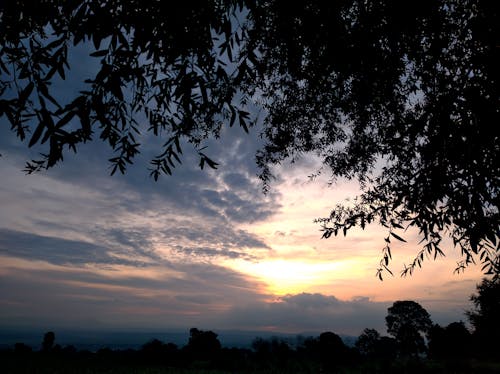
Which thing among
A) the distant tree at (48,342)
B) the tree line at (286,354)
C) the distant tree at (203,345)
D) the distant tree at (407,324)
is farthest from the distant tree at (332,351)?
the distant tree at (407,324)

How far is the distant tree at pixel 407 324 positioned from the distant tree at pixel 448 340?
18.4 m

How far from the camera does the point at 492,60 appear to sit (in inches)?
240

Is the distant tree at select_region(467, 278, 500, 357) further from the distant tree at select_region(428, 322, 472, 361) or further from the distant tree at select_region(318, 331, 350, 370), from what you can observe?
the distant tree at select_region(318, 331, 350, 370)

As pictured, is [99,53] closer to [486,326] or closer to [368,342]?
[486,326]

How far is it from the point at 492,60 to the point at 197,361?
35.5 meters

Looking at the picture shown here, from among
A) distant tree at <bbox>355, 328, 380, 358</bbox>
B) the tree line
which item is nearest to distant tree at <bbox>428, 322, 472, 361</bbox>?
the tree line

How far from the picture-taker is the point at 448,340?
4866cm

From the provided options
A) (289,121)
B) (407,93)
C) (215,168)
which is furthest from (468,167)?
(289,121)

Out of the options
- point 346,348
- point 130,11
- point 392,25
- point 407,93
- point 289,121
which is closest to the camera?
point 130,11

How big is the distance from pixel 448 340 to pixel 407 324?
2501 centimetres

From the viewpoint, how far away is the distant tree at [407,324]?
221 ft

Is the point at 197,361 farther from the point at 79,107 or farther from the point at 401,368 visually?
the point at 79,107

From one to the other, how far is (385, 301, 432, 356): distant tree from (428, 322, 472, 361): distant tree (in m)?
18.4

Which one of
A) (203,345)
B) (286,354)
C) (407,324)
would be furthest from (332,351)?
(407,324)
